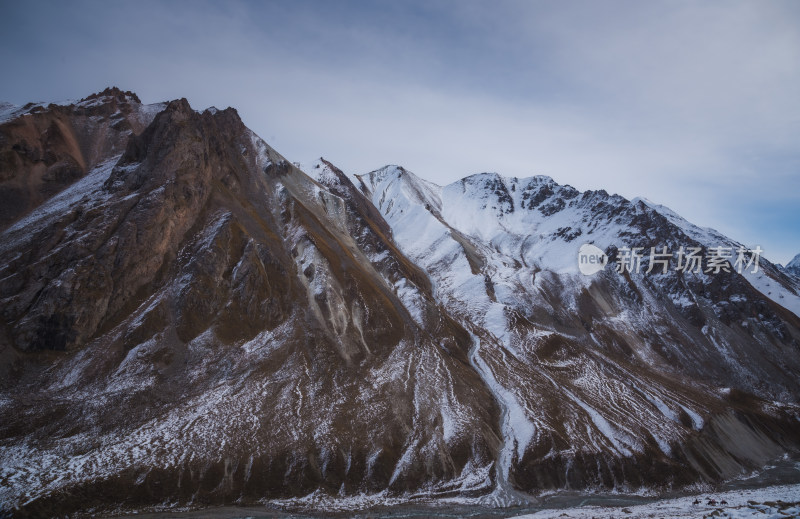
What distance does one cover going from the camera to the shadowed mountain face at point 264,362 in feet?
170

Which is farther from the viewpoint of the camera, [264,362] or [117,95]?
[117,95]

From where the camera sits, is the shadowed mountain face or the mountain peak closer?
the shadowed mountain face

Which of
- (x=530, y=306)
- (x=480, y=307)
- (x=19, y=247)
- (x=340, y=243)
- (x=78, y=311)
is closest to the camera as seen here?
(x=78, y=311)

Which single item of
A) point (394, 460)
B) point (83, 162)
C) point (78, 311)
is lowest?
point (394, 460)

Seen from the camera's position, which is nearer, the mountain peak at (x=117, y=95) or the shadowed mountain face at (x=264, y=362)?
the shadowed mountain face at (x=264, y=362)

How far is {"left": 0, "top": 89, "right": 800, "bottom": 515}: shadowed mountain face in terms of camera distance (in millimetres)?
51906

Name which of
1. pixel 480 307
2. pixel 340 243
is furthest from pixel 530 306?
pixel 340 243

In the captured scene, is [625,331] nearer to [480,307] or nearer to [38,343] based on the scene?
[480,307]

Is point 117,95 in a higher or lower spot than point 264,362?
higher

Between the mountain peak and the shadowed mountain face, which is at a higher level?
the mountain peak

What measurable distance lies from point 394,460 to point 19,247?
2538 inches

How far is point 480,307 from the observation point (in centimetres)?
11712

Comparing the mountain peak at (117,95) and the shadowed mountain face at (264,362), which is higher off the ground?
the mountain peak at (117,95)

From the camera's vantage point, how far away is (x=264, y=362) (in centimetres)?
6825
